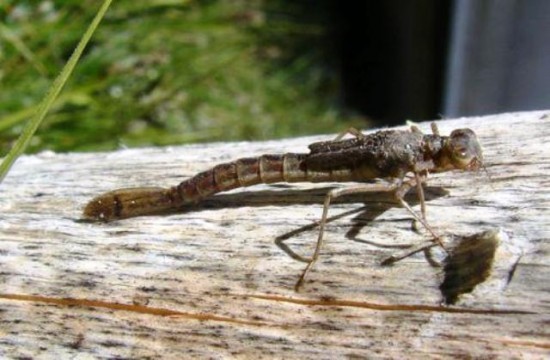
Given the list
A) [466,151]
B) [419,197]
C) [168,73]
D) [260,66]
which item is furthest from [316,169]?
[260,66]

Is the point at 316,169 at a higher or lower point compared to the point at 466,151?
lower

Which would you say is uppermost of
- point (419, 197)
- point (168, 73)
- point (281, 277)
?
point (419, 197)

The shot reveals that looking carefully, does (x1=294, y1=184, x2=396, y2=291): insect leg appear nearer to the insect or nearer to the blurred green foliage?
the insect

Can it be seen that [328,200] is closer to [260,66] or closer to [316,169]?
[316,169]

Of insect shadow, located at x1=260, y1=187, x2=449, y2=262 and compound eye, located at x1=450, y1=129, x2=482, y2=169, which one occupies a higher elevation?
compound eye, located at x1=450, y1=129, x2=482, y2=169

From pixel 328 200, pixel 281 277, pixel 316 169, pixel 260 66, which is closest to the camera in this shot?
pixel 281 277

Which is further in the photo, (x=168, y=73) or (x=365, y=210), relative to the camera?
(x=168, y=73)

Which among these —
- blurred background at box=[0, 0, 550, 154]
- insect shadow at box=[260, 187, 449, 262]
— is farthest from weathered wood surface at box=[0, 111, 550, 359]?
blurred background at box=[0, 0, 550, 154]

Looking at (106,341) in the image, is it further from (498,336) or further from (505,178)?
(505,178)
